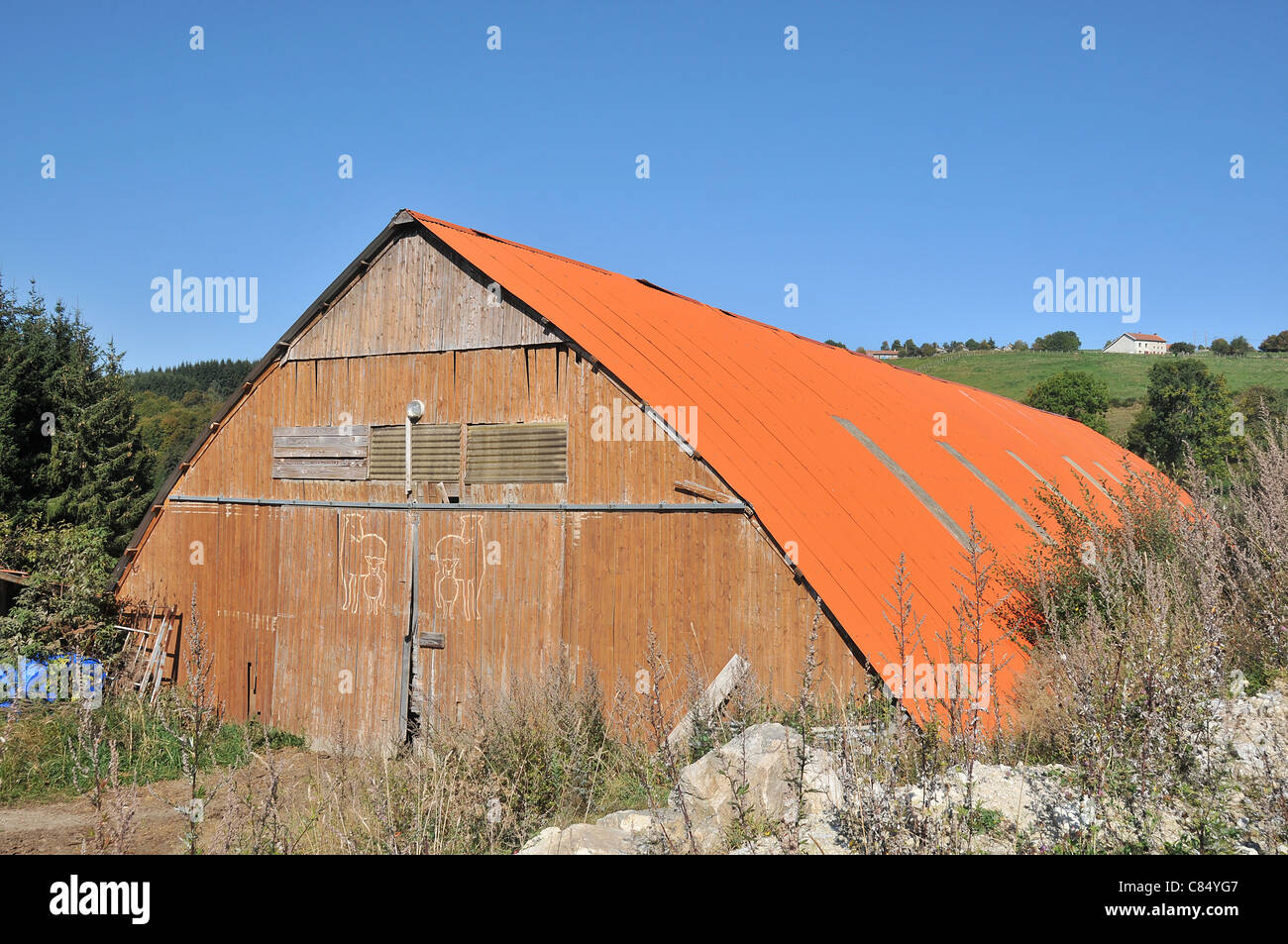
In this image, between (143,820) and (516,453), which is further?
(516,453)

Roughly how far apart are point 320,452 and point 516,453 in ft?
13.6

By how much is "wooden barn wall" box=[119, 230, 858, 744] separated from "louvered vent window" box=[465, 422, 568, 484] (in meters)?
0.17

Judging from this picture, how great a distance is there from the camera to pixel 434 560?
13062mm

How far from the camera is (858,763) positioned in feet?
18.0

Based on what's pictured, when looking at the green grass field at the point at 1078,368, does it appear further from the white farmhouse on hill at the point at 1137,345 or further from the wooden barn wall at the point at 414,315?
the wooden barn wall at the point at 414,315

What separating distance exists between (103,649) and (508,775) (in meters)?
12.1

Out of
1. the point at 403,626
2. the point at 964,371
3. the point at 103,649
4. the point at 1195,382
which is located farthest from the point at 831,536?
the point at 964,371

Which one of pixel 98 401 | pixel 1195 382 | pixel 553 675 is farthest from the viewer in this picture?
pixel 1195 382

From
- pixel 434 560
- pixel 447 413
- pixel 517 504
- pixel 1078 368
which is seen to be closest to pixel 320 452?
pixel 447 413

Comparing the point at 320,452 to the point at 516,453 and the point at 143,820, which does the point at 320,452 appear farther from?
the point at 143,820

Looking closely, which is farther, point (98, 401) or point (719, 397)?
point (98, 401)

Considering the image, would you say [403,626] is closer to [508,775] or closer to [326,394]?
[326,394]

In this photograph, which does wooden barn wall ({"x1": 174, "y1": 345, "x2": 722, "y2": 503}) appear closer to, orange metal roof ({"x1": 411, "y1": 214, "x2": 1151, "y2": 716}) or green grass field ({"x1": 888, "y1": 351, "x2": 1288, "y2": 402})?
orange metal roof ({"x1": 411, "y1": 214, "x2": 1151, "y2": 716})

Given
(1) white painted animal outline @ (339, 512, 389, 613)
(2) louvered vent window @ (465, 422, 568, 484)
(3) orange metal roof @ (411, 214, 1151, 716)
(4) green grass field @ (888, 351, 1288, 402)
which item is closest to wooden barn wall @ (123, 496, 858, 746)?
(1) white painted animal outline @ (339, 512, 389, 613)
